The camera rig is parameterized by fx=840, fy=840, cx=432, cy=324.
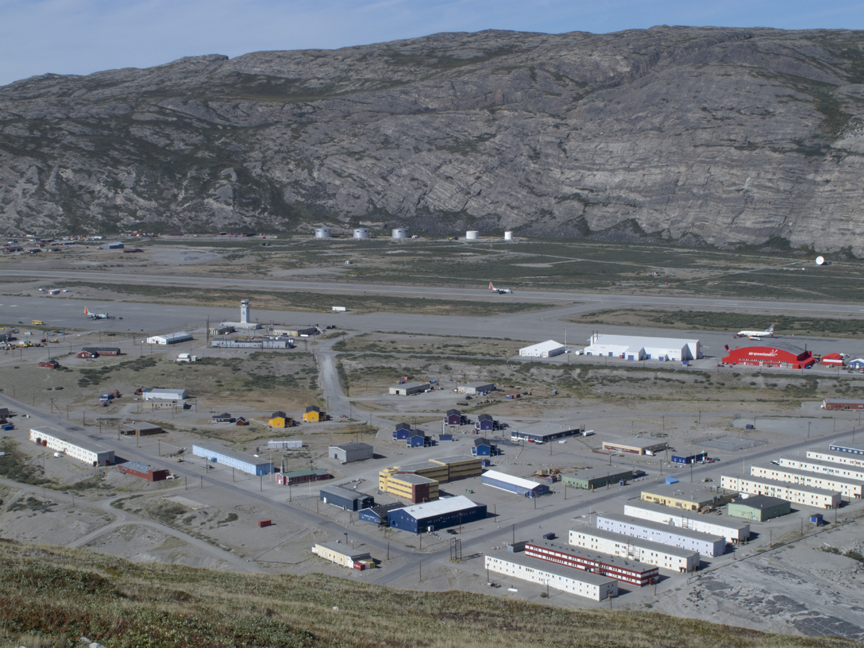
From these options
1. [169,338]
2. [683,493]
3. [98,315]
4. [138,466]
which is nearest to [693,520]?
[683,493]

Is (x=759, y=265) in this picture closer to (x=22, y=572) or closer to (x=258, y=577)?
(x=258, y=577)

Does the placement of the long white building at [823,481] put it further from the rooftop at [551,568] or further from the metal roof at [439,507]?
the metal roof at [439,507]

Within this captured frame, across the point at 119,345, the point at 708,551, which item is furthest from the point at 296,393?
the point at 708,551

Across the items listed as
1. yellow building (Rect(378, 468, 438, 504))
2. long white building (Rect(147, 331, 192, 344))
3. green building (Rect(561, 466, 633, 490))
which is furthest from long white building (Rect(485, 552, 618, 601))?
long white building (Rect(147, 331, 192, 344))

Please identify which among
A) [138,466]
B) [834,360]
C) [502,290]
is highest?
[502,290]

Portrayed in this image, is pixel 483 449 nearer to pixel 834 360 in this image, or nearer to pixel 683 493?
pixel 683 493

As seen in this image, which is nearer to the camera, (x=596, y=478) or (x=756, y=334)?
(x=596, y=478)

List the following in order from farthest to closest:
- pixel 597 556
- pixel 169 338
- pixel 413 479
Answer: pixel 169 338, pixel 413 479, pixel 597 556
